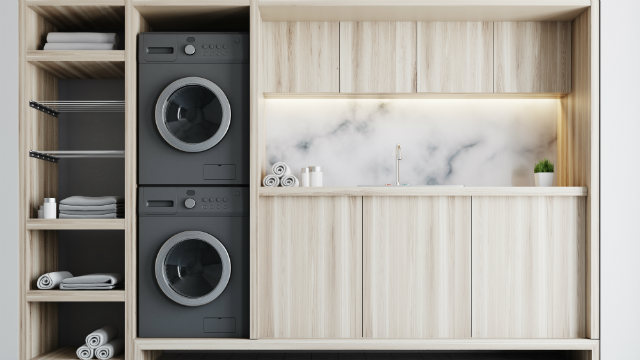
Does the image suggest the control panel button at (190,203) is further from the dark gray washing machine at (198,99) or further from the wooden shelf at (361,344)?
the wooden shelf at (361,344)

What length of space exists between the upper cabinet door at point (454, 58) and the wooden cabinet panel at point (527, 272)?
2.19 ft

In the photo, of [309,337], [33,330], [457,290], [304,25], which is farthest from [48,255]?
[457,290]

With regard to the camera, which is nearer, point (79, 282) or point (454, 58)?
point (79, 282)

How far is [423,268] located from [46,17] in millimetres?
2371

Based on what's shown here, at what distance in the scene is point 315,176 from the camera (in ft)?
10.9

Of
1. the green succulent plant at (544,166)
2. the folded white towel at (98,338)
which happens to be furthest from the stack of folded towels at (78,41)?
the green succulent plant at (544,166)

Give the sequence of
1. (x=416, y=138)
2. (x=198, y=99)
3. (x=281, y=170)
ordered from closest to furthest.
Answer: (x=198, y=99)
(x=281, y=170)
(x=416, y=138)

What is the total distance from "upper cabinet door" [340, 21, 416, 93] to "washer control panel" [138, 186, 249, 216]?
0.81m

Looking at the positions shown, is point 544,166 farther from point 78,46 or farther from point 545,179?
point 78,46

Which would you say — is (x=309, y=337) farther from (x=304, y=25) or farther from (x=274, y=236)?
(x=304, y=25)

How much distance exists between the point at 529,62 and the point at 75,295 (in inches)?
103

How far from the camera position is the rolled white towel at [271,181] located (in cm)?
315

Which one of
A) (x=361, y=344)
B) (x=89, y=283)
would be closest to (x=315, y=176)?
(x=361, y=344)
